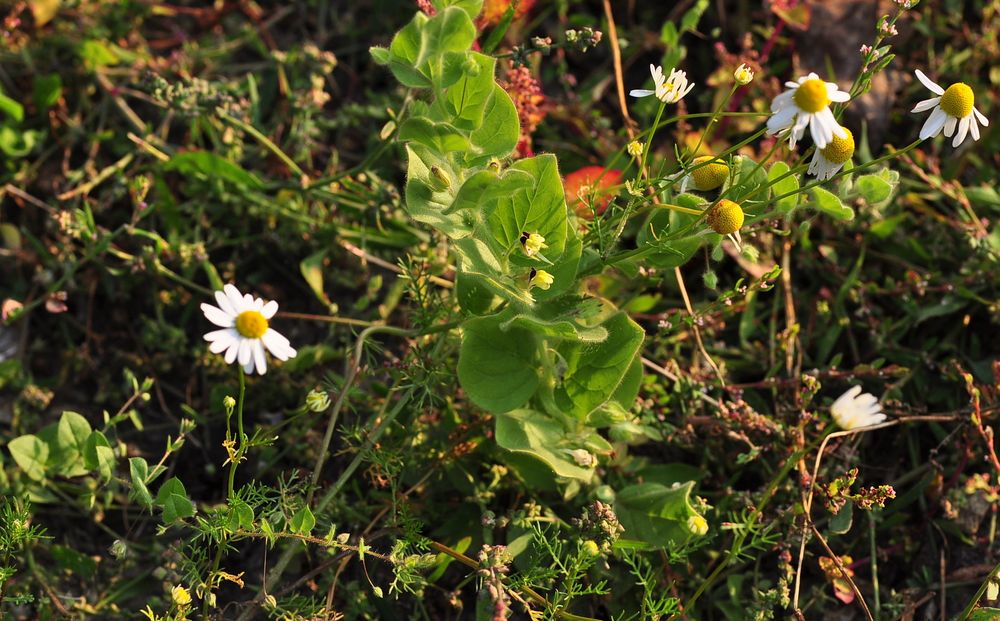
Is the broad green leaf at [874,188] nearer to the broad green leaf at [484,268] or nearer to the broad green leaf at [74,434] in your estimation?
the broad green leaf at [484,268]

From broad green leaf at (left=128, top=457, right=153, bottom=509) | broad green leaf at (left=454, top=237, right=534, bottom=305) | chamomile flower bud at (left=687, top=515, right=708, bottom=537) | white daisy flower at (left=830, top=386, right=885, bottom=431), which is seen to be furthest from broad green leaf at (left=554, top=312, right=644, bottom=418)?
broad green leaf at (left=128, top=457, right=153, bottom=509)

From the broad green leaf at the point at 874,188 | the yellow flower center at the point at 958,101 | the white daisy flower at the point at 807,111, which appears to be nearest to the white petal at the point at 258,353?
the white daisy flower at the point at 807,111

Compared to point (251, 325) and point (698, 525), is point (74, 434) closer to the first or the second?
point (251, 325)

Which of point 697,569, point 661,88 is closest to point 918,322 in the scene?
point 697,569

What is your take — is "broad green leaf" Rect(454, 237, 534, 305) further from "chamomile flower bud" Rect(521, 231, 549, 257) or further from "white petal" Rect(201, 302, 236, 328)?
"white petal" Rect(201, 302, 236, 328)

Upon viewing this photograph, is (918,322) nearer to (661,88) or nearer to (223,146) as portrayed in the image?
(661,88)
